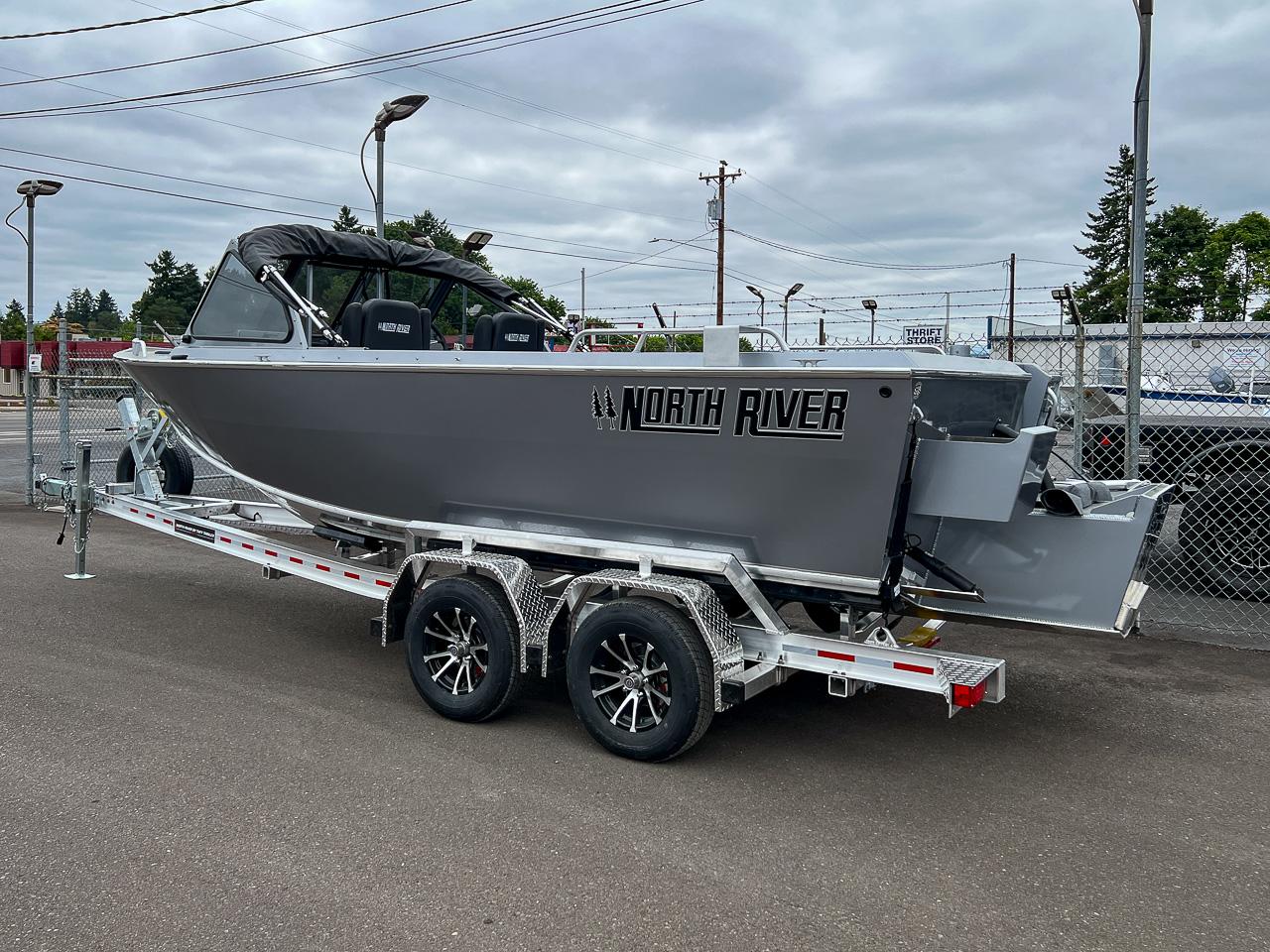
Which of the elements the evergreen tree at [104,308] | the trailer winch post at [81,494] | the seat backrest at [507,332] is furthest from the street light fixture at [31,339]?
the evergreen tree at [104,308]

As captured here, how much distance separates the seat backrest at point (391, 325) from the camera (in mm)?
5844

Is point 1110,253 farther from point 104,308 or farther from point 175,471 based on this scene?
point 104,308

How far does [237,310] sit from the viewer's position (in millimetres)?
6312

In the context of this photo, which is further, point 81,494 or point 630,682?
point 81,494

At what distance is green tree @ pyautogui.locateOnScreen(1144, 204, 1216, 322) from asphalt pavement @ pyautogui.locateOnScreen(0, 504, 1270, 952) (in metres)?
51.0

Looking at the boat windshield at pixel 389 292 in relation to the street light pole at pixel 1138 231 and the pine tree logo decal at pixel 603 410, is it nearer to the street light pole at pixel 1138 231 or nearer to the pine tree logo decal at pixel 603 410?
the pine tree logo decal at pixel 603 410

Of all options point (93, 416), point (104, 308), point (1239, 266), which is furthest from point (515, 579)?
point (104, 308)

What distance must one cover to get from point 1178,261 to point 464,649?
58581 millimetres

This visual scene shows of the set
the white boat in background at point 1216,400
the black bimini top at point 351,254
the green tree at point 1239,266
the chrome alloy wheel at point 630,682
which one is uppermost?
the green tree at point 1239,266

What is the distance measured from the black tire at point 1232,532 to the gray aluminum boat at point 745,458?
2.96 metres

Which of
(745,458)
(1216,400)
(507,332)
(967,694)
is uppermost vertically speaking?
(507,332)

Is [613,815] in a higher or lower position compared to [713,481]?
lower

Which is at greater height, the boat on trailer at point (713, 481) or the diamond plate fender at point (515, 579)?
the boat on trailer at point (713, 481)

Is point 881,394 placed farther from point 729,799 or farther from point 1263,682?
point 1263,682
